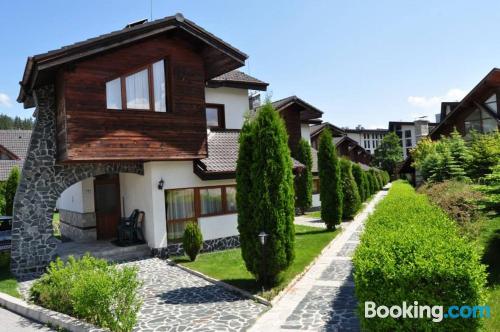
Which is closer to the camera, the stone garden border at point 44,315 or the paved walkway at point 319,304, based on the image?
the stone garden border at point 44,315

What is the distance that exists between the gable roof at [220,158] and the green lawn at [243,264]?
3.02 metres

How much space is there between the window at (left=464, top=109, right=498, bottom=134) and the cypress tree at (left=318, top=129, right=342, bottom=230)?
53.9ft

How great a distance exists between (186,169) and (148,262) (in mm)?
3599

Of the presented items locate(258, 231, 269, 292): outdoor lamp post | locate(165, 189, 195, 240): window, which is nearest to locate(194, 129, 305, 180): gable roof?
locate(165, 189, 195, 240): window

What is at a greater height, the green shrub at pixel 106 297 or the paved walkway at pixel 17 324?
the green shrub at pixel 106 297

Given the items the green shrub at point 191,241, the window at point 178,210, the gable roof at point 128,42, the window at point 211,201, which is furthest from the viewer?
the window at point 211,201

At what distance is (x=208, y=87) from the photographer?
17266mm

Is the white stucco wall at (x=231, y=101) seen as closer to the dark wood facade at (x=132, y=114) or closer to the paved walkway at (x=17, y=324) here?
the dark wood facade at (x=132, y=114)

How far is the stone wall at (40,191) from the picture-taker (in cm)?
1197

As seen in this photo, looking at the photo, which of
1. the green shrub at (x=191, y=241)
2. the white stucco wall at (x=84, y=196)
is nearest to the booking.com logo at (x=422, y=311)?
the green shrub at (x=191, y=241)

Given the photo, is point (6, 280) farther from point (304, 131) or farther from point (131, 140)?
point (304, 131)

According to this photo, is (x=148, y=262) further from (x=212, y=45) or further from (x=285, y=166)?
(x=212, y=45)

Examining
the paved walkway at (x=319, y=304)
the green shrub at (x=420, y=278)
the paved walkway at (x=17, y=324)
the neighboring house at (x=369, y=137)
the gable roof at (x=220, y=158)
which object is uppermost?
the neighboring house at (x=369, y=137)

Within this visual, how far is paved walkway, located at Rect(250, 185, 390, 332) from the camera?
23.1 ft
